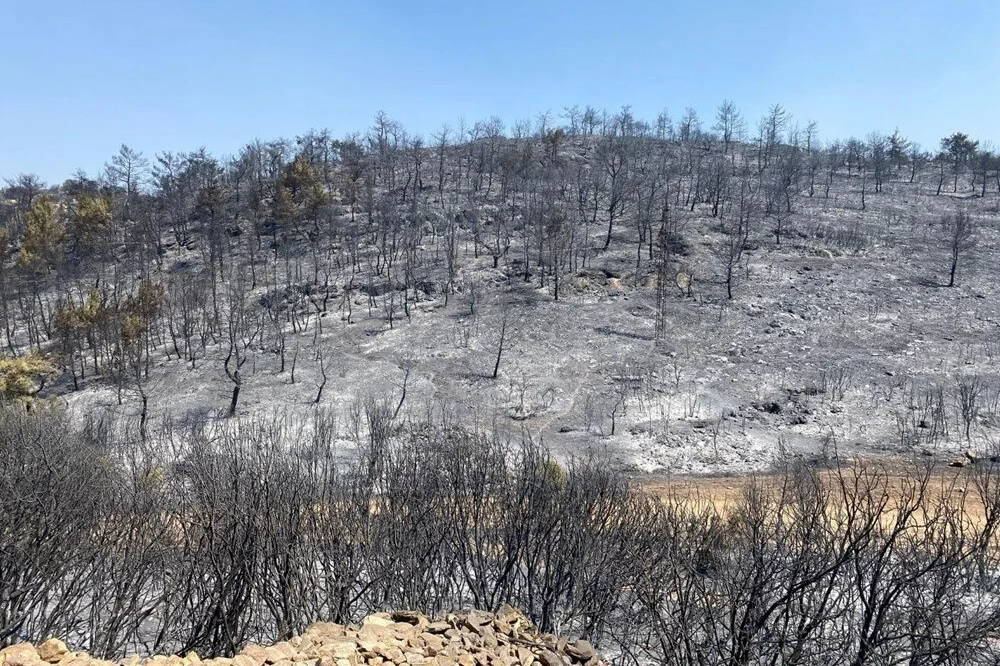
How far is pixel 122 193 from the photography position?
288ft

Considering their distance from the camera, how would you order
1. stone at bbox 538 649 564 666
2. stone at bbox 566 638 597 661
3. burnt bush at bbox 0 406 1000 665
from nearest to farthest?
stone at bbox 538 649 564 666 → stone at bbox 566 638 597 661 → burnt bush at bbox 0 406 1000 665

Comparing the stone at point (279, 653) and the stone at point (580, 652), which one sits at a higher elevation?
the stone at point (279, 653)

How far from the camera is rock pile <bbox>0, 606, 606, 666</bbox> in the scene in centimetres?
775

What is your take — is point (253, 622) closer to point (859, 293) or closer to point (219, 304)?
point (219, 304)

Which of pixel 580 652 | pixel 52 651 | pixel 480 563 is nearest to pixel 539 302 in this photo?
pixel 480 563

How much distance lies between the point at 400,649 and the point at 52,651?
428cm

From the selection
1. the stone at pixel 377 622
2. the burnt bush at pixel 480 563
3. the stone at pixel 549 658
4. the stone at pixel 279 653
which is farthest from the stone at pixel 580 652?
the stone at pixel 279 653

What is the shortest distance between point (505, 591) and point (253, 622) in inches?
212

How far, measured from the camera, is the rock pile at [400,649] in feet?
25.4

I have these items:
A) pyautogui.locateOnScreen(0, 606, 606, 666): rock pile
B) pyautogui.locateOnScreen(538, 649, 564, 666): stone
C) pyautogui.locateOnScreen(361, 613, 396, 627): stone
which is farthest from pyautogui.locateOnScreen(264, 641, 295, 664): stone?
pyautogui.locateOnScreen(538, 649, 564, 666): stone

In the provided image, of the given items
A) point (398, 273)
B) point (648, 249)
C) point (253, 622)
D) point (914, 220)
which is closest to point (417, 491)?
point (253, 622)

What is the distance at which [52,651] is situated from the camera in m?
7.61

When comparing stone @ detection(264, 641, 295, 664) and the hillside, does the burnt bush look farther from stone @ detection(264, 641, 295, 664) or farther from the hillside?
the hillside

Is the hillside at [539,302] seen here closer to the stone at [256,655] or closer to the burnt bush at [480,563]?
the burnt bush at [480,563]
